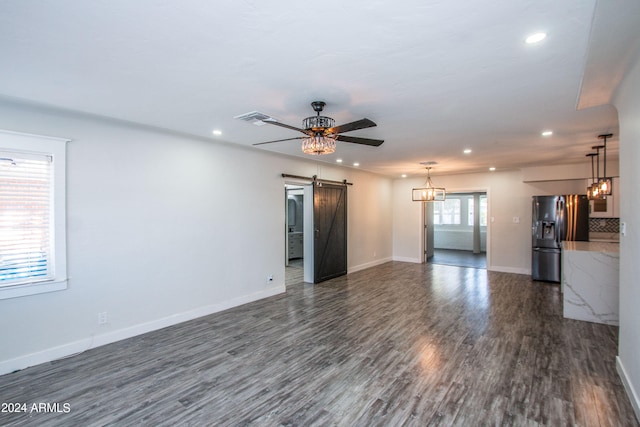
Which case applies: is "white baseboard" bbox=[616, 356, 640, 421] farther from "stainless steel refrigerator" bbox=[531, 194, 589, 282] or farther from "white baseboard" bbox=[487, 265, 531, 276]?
"white baseboard" bbox=[487, 265, 531, 276]

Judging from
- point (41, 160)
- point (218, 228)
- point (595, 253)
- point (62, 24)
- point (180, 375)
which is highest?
point (62, 24)

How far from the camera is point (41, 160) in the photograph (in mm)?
3092

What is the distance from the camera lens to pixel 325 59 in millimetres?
2092

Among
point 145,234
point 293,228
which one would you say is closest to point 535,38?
point 145,234

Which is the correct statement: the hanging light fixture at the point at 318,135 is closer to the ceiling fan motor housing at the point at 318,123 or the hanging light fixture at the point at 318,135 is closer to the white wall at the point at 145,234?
the ceiling fan motor housing at the point at 318,123

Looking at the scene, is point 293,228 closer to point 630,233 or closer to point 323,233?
point 323,233

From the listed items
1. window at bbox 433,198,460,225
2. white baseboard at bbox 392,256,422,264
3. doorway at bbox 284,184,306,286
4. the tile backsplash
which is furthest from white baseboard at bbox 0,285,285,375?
window at bbox 433,198,460,225

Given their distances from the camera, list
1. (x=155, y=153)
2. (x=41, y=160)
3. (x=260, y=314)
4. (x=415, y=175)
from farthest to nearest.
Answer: (x=415, y=175) → (x=260, y=314) → (x=155, y=153) → (x=41, y=160)

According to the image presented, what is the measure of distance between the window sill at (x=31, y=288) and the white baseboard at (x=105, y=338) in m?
0.60

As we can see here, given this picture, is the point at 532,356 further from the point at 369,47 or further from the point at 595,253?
the point at 369,47

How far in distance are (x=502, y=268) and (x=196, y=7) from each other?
Result: 832 cm

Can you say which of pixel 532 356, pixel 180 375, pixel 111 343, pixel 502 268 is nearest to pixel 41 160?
pixel 111 343

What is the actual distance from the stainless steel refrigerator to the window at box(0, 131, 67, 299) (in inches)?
318

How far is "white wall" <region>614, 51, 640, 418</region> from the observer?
2.22 meters
